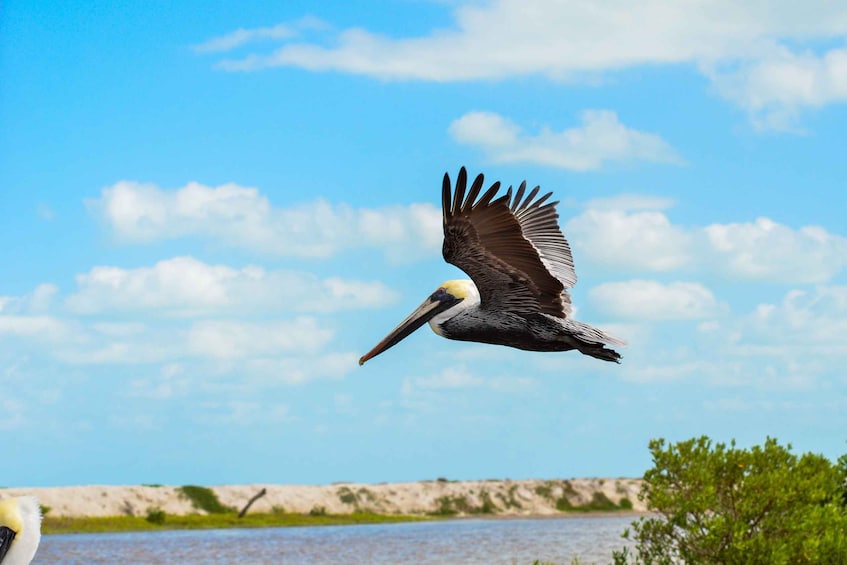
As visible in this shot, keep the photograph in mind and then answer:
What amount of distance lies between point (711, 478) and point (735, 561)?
118cm

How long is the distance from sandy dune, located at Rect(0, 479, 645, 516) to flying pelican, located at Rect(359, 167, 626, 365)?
142 feet

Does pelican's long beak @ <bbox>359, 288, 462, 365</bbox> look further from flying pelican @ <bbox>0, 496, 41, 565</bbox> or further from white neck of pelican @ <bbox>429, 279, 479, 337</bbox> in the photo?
flying pelican @ <bbox>0, 496, 41, 565</bbox>

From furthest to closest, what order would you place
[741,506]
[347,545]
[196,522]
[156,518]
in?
[196,522] → [156,518] → [347,545] → [741,506]

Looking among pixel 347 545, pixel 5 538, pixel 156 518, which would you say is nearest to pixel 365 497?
pixel 156 518

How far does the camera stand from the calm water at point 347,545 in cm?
3769

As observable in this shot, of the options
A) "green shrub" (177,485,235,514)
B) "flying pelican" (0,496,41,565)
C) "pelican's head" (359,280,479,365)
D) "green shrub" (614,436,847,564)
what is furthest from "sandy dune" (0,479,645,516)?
"pelican's head" (359,280,479,365)

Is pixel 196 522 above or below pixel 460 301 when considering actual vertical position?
below

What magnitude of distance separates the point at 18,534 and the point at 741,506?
10.4 meters

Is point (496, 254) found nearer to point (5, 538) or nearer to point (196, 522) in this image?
point (5, 538)

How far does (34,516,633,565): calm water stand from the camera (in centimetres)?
3769

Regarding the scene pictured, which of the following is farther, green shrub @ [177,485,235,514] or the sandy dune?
green shrub @ [177,485,235,514]

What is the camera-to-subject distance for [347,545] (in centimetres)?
4544

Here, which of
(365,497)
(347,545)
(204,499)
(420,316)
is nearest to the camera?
(420,316)

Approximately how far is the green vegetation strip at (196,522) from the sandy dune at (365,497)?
1081 millimetres
